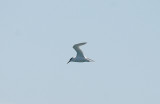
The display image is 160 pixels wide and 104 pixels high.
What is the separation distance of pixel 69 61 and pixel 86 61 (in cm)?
755

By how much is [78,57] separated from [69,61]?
19.6 ft

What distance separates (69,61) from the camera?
6270 inches

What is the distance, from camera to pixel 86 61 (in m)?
152

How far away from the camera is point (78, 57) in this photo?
15362 centimetres

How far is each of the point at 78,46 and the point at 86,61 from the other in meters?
3.83

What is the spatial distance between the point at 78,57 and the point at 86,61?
6.76 ft

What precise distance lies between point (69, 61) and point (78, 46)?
9.42 metres

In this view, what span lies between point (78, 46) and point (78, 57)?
377cm
